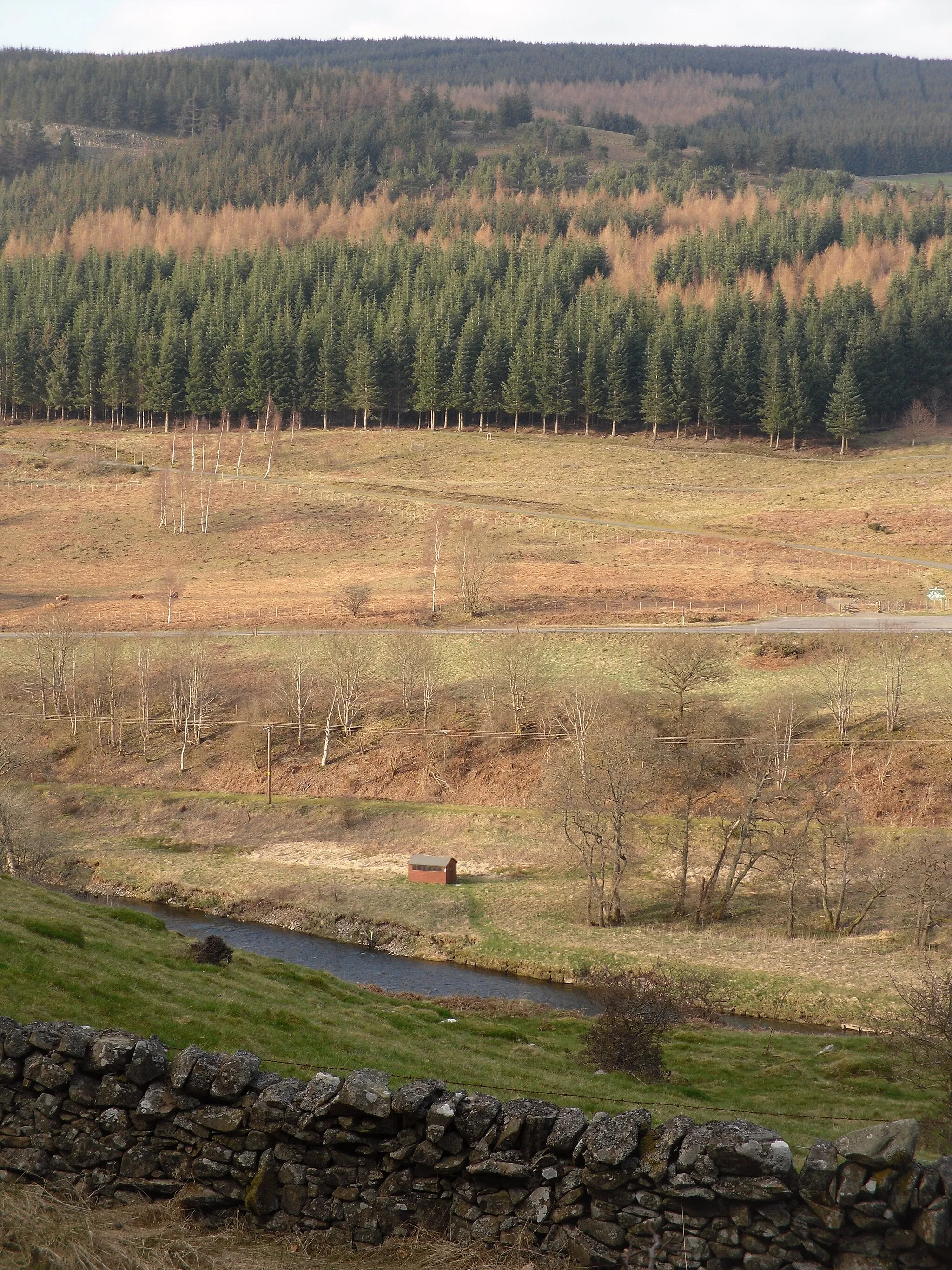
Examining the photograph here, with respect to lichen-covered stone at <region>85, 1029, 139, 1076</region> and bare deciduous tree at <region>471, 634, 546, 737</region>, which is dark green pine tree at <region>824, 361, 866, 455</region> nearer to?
bare deciduous tree at <region>471, 634, 546, 737</region>

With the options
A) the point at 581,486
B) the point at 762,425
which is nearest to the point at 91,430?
the point at 581,486

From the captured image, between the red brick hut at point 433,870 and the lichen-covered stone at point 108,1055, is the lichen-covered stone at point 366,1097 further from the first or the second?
the red brick hut at point 433,870

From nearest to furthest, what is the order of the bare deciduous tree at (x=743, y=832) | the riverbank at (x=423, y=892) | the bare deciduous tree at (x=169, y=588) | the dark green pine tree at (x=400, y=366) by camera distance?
the riverbank at (x=423, y=892) < the bare deciduous tree at (x=743, y=832) < the bare deciduous tree at (x=169, y=588) < the dark green pine tree at (x=400, y=366)

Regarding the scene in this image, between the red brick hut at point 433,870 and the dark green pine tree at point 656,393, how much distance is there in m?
103

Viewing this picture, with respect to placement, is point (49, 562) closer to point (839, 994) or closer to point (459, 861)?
point (459, 861)

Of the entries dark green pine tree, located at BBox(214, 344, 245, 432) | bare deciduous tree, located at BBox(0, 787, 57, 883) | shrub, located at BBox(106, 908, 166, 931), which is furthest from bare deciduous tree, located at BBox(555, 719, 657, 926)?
dark green pine tree, located at BBox(214, 344, 245, 432)

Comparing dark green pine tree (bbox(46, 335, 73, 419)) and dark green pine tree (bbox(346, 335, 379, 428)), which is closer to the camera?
dark green pine tree (bbox(346, 335, 379, 428))

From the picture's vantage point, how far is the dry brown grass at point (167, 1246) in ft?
33.2

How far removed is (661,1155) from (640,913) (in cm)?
4019

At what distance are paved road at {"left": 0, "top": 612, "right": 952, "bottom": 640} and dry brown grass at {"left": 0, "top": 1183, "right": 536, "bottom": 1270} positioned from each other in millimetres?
59075

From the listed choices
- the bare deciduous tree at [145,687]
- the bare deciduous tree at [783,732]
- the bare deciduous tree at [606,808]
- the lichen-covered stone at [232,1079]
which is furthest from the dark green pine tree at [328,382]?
the lichen-covered stone at [232,1079]

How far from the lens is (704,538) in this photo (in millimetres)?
96875

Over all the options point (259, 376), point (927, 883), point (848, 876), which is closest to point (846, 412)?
point (259, 376)

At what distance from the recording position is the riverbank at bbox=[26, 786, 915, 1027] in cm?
4203
